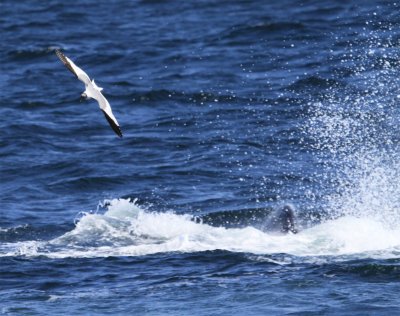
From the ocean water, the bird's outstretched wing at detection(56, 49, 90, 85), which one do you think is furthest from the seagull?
the ocean water

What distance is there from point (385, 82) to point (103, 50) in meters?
13.1

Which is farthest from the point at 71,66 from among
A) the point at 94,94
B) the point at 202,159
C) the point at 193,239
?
the point at 202,159

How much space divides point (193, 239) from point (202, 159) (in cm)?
816

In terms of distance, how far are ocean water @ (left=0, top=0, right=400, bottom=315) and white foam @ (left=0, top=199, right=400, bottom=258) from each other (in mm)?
60

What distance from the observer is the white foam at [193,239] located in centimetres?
2306

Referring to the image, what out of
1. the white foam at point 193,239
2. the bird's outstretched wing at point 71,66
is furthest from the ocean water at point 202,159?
the bird's outstretched wing at point 71,66

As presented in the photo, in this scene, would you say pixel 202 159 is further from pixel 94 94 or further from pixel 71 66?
pixel 71 66

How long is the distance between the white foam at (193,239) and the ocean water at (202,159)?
2.3 inches

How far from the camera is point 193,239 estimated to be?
80.0ft

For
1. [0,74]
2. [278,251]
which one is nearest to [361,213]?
[278,251]

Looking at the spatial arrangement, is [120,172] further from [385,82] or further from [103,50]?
[103,50]

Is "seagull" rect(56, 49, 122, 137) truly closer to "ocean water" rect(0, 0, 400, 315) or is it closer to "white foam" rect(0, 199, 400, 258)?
"ocean water" rect(0, 0, 400, 315)

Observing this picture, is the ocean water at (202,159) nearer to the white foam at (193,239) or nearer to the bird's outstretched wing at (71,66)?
the white foam at (193,239)

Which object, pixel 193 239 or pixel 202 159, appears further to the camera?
pixel 202 159
